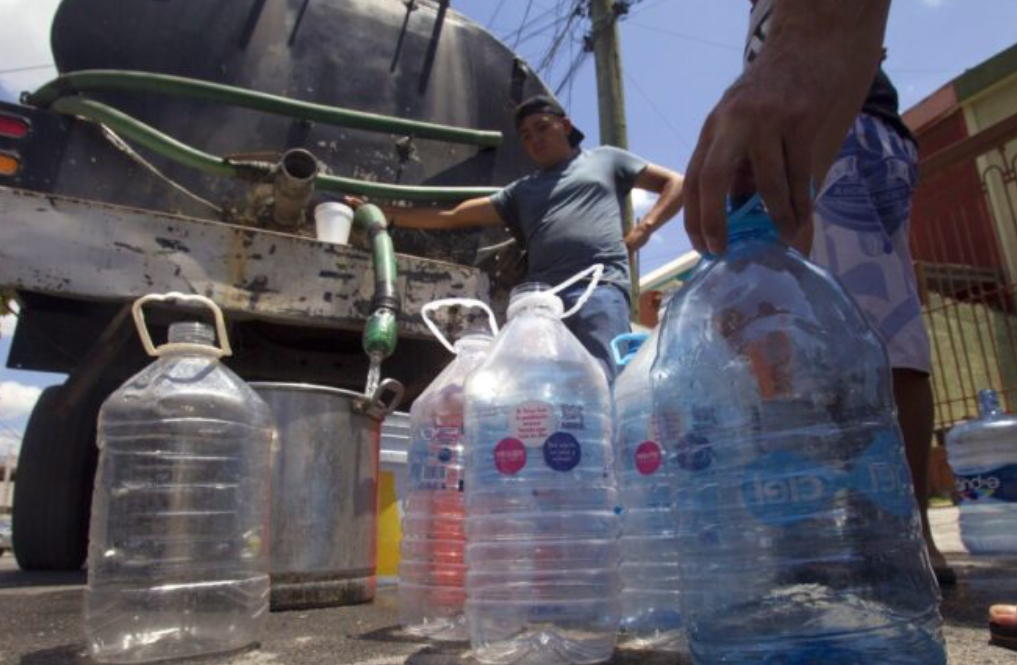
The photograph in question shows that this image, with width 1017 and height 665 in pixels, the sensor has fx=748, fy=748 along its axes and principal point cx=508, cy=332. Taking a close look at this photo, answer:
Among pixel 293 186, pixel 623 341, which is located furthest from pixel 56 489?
pixel 623 341

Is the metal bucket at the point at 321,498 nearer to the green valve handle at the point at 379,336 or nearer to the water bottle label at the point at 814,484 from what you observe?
the green valve handle at the point at 379,336

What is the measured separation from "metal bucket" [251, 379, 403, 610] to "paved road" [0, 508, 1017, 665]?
8 cm

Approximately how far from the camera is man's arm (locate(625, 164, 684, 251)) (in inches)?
130

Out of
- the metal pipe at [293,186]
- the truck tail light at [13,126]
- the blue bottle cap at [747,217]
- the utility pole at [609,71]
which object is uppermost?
the utility pole at [609,71]

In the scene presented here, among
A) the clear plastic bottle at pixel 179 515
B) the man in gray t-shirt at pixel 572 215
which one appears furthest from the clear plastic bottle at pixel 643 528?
the man in gray t-shirt at pixel 572 215

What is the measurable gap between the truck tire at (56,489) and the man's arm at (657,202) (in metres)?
2.38

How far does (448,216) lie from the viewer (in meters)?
3.25

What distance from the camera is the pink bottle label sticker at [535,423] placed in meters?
1.26

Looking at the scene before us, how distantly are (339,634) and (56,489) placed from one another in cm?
197

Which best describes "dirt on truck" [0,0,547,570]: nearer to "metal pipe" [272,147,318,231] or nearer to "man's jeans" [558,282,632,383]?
"metal pipe" [272,147,318,231]

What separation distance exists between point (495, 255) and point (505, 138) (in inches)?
32.1

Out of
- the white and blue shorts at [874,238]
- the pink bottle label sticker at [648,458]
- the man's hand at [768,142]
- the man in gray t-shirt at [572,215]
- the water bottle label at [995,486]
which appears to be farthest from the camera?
the water bottle label at [995,486]

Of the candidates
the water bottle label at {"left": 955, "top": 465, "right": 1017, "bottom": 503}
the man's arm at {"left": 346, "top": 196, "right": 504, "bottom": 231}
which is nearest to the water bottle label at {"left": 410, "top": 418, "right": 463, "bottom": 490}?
the man's arm at {"left": 346, "top": 196, "right": 504, "bottom": 231}

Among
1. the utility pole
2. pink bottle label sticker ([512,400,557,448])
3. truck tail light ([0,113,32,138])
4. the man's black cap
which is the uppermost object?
the utility pole
